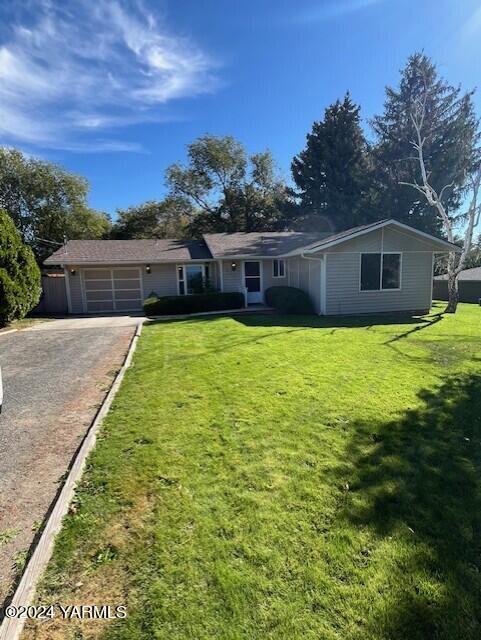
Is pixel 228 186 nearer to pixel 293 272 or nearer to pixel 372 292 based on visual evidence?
pixel 293 272

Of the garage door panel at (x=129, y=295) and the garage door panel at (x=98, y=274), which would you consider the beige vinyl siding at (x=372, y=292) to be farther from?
the garage door panel at (x=98, y=274)

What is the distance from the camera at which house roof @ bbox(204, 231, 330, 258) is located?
16641mm

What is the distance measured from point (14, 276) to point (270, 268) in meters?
10.9

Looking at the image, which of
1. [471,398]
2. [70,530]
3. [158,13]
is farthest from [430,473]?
[158,13]

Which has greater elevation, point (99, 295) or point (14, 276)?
point (14, 276)

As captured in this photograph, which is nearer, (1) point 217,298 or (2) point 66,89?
(2) point 66,89

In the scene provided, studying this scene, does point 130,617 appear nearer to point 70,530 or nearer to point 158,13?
point 70,530

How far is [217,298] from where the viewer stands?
15.2m

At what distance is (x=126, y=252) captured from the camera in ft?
59.0

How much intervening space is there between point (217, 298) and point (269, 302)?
2.45 m

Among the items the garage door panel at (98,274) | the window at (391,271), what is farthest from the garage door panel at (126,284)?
the window at (391,271)

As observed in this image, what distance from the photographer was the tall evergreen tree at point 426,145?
2491 centimetres

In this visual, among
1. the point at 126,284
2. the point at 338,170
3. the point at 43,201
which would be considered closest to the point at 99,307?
the point at 126,284

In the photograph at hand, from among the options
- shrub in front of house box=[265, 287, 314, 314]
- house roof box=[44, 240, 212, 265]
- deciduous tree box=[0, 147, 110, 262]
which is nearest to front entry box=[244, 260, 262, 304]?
house roof box=[44, 240, 212, 265]
